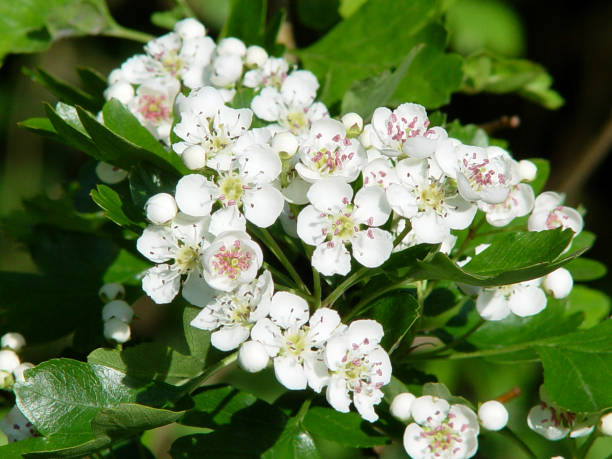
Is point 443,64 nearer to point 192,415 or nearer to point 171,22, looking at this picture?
point 171,22

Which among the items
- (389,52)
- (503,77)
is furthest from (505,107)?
(389,52)

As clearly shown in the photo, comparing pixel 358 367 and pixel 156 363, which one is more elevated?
pixel 358 367

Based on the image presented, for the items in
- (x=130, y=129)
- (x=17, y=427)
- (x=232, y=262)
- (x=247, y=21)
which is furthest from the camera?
(x=247, y=21)

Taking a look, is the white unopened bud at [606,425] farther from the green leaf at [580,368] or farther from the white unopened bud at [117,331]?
the white unopened bud at [117,331]

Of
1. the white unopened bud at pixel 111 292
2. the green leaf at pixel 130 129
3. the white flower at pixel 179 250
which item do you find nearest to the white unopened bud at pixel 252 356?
the white flower at pixel 179 250

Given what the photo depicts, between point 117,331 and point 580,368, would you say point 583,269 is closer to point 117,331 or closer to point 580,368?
point 580,368

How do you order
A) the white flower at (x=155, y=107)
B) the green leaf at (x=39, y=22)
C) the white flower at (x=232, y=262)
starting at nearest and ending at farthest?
the white flower at (x=232, y=262), the white flower at (x=155, y=107), the green leaf at (x=39, y=22)
